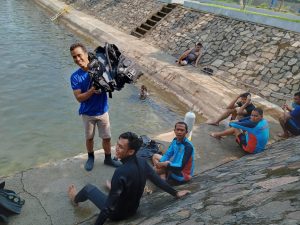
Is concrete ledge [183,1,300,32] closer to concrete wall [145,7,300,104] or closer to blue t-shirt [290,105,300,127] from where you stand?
concrete wall [145,7,300,104]

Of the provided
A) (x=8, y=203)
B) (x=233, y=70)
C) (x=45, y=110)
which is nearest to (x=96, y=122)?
(x=8, y=203)

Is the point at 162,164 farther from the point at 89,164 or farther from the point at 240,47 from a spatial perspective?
the point at 240,47

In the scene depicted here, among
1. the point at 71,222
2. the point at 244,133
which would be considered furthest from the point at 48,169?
the point at 244,133

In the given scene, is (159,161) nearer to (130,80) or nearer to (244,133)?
(130,80)

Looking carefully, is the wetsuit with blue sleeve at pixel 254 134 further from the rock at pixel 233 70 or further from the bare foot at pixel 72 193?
the rock at pixel 233 70

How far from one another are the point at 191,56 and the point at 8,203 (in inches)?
424

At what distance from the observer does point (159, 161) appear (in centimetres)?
606

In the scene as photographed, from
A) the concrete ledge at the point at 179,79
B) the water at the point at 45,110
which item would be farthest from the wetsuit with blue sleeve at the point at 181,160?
the concrete ledge at the point at 179,79

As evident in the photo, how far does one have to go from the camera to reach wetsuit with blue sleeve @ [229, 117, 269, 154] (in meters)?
6.84

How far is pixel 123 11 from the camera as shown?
75.3 feet

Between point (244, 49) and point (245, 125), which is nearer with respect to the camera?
point (245, 125)

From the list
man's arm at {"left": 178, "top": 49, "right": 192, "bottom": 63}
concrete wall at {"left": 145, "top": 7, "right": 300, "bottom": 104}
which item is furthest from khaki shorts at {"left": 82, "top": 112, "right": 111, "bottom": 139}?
man's arm at {"left": 178, "top": 49, "right": 192, "bottom": 63}

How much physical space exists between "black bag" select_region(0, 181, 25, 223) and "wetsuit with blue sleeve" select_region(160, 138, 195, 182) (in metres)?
2.37

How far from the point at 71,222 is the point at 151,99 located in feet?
25.8
